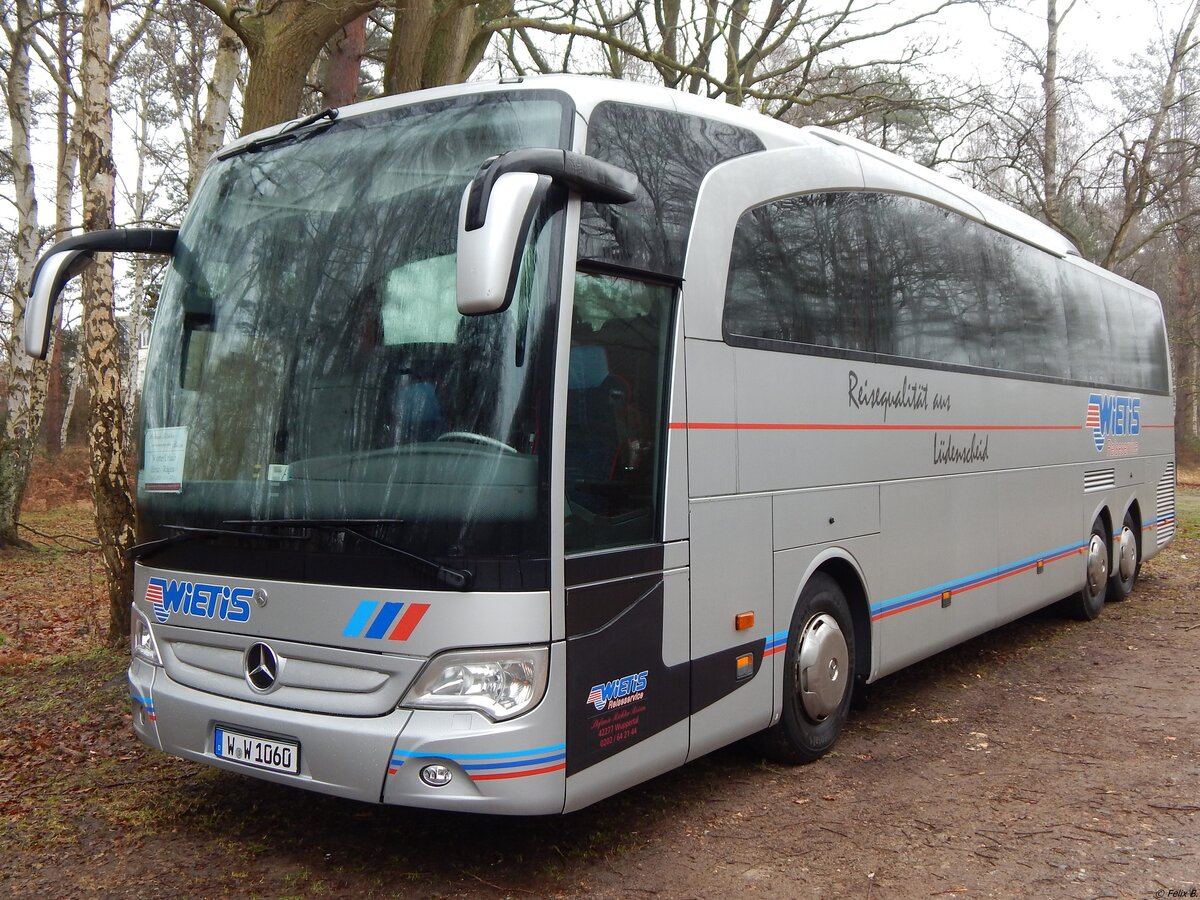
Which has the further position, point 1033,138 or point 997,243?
point 1033,138

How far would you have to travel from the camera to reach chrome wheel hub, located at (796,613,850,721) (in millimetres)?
5820

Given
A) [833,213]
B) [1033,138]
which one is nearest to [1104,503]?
[833,213]

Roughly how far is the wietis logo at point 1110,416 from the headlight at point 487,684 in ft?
25.3

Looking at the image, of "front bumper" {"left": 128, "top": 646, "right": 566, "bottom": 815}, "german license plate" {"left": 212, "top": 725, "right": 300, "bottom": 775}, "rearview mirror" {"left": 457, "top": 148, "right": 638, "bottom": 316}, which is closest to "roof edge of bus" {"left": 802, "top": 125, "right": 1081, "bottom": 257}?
"rearview mirror" {"left": 457, "top": 148, "right": 638, "bottom": 316}

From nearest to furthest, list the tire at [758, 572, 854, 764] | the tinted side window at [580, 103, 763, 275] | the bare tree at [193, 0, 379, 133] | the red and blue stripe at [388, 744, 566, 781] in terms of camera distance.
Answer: the red and blue stripe at [388, 744, 566, 781]
the tinted side window at [580, 103, 763, 275]
the tire at [758, 572, 854, 764]
the bare tree at [193, 0, 379, 133]

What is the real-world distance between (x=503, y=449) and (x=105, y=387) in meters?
4.88

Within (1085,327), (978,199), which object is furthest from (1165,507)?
(978,199)

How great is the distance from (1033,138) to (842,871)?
18522mm

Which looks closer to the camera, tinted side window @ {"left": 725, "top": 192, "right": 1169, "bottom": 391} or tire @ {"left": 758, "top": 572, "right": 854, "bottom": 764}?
tinted side window @ {"left": 725, "top": 192, "right": 1169, "bottom": 391}

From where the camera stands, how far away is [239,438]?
4.48 m

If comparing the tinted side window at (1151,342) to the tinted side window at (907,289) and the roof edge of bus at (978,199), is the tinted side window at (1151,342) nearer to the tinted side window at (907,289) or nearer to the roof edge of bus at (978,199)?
the tinted side window at (907,289)

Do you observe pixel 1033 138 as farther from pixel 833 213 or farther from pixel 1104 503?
pixel 833 213

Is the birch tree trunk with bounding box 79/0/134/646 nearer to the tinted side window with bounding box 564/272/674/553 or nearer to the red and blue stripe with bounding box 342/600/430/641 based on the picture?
the red and blue stripe with bounding box 342/600/430/641

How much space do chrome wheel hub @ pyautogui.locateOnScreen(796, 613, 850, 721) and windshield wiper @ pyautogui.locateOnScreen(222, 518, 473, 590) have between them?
97.7 inches
